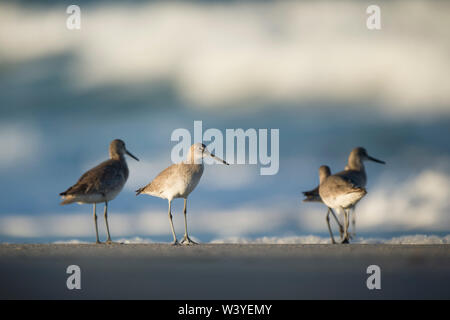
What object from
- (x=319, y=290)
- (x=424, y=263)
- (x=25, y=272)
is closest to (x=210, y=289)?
(x=319, y=290)

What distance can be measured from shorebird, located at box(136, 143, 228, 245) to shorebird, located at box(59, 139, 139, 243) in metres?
0.82

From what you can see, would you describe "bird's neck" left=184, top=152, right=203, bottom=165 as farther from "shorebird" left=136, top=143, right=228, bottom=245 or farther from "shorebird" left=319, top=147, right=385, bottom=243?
"shorebird" left=319, top=147, right=385, bottom=243

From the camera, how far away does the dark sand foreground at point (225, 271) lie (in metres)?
8.34

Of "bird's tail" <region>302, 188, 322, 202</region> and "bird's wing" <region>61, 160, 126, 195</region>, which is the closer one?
"bird's wing" <region>61, 160, 126, 195</region>

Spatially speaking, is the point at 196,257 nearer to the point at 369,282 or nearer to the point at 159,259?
the point at 159,259

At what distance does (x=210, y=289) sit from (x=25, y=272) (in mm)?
3099

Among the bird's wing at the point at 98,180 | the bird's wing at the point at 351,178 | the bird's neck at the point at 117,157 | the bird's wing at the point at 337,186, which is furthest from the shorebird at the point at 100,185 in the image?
the bird's wing at the point at 351,178

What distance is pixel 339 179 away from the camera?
47.1 feet

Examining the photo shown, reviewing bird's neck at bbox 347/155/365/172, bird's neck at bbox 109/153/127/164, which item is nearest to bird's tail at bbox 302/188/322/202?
bird's neck at bbox 347/155/365/172

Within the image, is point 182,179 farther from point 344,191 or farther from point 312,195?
point 312,195

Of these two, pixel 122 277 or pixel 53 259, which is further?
pixel 53 259

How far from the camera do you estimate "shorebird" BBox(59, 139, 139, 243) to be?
13.6 meters

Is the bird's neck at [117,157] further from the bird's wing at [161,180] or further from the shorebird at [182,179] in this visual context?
the shorebird at [182,179]

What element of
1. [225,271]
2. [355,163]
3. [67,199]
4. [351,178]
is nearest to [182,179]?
[67,199]
